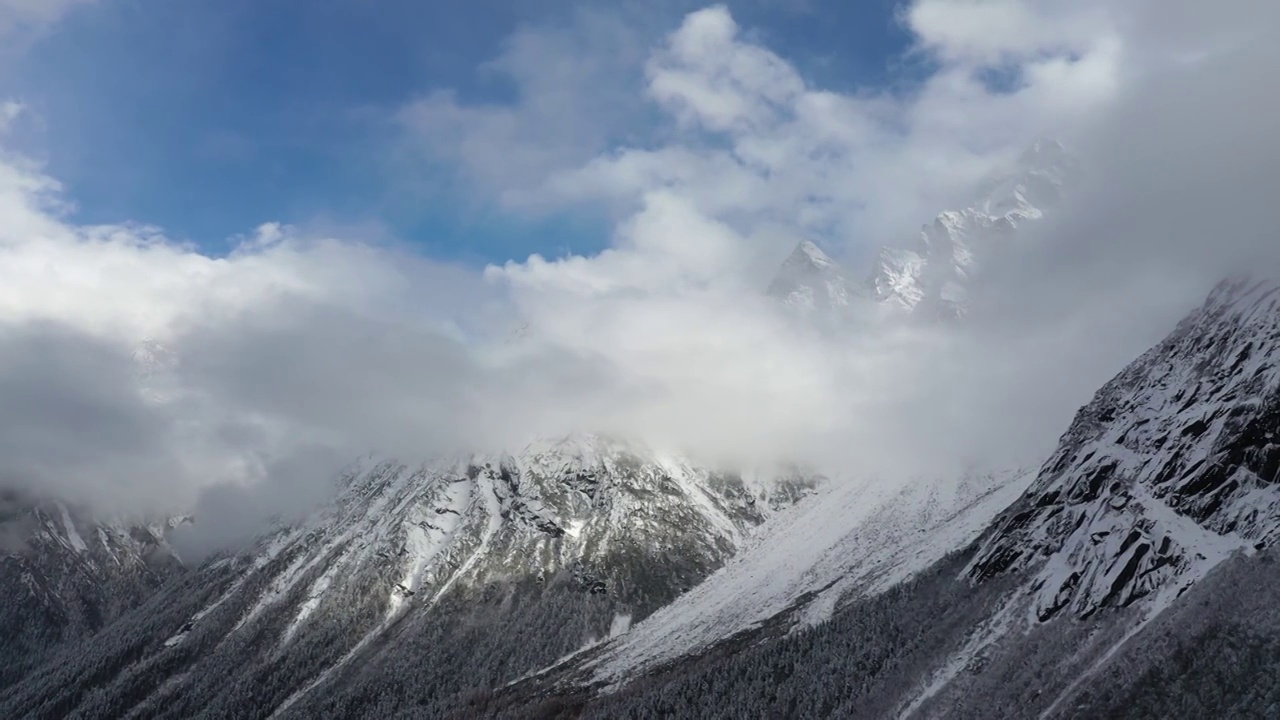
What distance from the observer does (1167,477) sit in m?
132

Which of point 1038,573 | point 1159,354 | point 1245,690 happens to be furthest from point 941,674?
point 1159,354

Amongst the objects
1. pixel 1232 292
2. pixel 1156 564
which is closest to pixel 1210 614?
pixel 1156 564

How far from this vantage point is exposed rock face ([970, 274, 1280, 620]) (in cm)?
11438

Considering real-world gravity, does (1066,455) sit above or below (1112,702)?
above

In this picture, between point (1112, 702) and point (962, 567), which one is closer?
point (1112, 702)

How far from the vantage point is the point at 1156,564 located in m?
119

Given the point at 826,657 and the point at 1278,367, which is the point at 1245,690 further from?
the point at 826,657

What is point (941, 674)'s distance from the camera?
141000 millimetres

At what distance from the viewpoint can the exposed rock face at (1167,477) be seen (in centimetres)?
11438

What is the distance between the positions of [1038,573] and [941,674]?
86.2 feet

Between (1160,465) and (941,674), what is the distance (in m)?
52.1

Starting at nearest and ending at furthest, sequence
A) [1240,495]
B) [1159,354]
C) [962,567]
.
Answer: [1240,495] < [1159,354] < [962,567]

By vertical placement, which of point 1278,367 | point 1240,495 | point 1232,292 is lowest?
point 1240,495

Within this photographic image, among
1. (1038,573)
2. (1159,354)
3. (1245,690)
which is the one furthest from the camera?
(1159,354)
